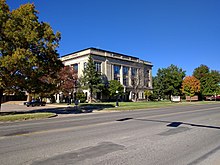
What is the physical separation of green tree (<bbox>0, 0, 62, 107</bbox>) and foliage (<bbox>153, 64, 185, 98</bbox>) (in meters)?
56.1

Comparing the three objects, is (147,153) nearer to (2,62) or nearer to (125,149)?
(125,149)

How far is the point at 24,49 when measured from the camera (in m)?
19.8

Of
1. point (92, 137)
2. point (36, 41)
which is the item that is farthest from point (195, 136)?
point (36, 41)

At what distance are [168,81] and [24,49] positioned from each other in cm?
6127

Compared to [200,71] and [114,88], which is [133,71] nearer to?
[114,88]

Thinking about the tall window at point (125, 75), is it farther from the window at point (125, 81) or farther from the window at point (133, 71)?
the window at point (133, 71)

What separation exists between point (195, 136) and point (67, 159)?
590 cm

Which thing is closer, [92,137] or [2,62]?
[92,137]

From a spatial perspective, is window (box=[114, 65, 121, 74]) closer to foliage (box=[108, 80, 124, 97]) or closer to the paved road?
foliage (box=[108, 80, 124, 97])

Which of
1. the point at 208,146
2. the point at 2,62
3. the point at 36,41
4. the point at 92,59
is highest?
the point at 92,59

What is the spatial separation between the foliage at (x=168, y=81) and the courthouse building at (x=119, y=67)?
5625mm

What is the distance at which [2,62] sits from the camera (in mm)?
18781

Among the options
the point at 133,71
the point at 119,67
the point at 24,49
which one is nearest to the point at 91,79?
the point at 119,67

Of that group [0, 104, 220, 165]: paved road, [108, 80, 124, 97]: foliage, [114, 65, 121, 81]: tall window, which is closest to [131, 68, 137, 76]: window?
[114, 65, 121, 81]: tall window
